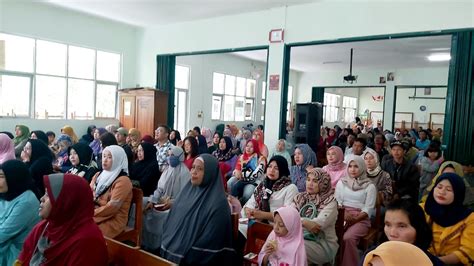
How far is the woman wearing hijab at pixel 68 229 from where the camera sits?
1635 millimetres

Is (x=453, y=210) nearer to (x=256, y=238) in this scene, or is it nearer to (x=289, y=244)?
(x=289, y=244)

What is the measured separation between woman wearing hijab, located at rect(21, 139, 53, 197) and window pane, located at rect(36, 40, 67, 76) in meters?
3.79

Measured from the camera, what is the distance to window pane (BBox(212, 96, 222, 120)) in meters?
10.7

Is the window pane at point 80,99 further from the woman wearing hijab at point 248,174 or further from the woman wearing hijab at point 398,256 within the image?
the woman wearing hijab at point 398,256

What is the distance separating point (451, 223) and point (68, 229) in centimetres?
218

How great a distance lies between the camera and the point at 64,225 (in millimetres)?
1686

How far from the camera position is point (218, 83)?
10812mm

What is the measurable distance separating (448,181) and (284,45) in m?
4.23

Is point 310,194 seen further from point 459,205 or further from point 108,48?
point 108,48

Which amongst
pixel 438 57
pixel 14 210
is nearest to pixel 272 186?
pixel 14 210

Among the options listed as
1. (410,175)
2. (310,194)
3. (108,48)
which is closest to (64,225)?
(310,194)

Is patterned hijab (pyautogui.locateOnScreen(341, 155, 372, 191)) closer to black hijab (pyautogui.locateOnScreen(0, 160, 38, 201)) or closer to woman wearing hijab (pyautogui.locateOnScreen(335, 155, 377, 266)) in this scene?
woman wearing hijab (pyautogui.locateOnScreen(335, 155, 377, 266))


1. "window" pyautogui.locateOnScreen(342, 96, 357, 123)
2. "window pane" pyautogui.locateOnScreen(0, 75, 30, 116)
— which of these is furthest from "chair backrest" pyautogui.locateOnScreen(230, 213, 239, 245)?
"window" pyautogui.locateOnScreen(342, 96, 357, 123)

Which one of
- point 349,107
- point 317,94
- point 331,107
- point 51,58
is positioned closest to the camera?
point 51,58
